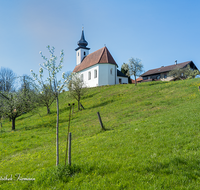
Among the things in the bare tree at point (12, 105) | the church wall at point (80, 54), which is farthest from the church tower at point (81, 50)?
the bare tree at point (12, 105)

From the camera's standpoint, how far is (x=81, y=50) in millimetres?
60406

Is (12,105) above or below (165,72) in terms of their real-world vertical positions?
below

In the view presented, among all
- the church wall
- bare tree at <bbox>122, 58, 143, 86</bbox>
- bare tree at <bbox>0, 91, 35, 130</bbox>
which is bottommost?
bare tree at <bbox>0, 91, 35, 130</bbox>

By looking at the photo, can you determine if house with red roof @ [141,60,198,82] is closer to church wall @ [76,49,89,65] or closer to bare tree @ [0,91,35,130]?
church wall @ [76,49,89,65]

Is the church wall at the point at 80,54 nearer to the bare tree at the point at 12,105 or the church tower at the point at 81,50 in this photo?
the church tower at the point at 81,50

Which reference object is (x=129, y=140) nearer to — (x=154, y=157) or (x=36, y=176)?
(x=154, y=157)

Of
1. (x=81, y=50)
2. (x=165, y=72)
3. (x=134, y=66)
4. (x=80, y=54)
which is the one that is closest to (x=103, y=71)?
(x=134, y=66)

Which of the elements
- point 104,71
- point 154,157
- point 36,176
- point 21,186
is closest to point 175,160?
point 154,157

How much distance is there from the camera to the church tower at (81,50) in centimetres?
6044

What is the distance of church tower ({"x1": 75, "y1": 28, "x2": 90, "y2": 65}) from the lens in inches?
2379

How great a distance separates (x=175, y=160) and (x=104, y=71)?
3987 centimetres

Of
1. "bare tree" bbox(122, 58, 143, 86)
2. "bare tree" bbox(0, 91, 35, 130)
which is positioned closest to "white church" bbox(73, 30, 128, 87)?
"bare tree" bbox(122, 58, 143, 86)

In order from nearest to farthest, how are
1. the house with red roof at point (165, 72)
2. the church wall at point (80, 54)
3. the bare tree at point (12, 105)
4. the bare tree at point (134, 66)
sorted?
the bare tree at point (12, 105) → the bare tree at point (134, 66) → the house with red roof at point (165, 72) → the church wall at point (80, 54)

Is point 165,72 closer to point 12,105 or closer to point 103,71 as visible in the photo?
point 103,71
